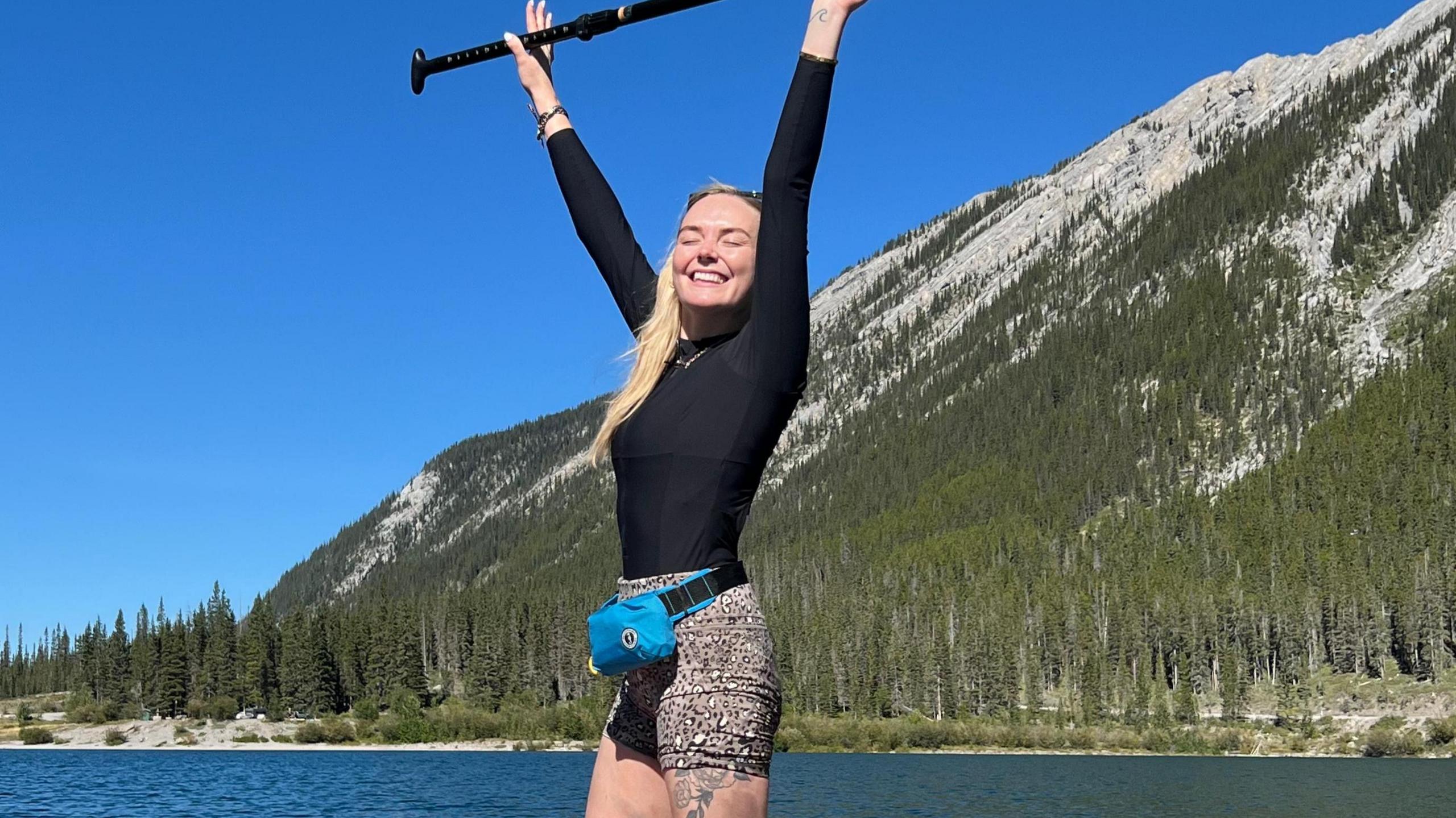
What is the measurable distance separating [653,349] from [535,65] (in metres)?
1.19

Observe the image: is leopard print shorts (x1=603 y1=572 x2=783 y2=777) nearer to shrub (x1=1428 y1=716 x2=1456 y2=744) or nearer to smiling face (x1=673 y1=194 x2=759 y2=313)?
smiling face (x1=673 y1=194 x2=759 y2=313)

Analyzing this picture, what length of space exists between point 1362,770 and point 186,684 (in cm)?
10210

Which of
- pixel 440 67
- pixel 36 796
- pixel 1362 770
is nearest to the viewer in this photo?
pixel 440 67

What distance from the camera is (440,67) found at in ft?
14.4

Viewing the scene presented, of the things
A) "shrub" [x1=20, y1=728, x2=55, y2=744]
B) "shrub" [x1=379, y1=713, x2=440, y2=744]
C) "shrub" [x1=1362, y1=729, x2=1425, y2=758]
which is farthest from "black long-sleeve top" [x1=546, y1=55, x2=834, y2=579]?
"shrub" [x1=20, y1=728, x2=55, y2=744]

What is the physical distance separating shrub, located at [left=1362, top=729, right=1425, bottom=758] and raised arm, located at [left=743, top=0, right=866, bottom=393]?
403 feet

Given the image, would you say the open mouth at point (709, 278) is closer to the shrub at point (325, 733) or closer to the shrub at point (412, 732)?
the shrub at point (412, 732)

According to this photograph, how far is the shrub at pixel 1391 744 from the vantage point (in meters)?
112

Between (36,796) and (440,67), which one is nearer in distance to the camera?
(440,67)

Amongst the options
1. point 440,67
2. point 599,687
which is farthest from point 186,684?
point 440,67

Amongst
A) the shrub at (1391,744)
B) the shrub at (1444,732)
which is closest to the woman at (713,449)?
the shrub at (1391,744)

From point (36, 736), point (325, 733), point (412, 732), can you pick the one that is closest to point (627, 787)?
point (412, 732)

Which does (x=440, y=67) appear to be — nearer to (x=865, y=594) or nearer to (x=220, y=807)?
(x=220, y=807)

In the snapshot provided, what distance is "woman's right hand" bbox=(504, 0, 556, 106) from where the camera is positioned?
14.8ft
